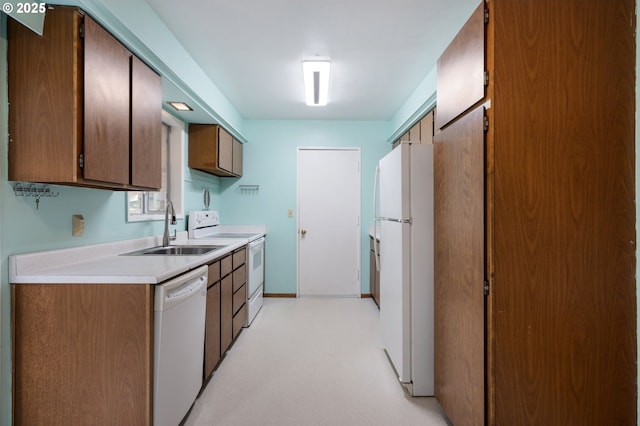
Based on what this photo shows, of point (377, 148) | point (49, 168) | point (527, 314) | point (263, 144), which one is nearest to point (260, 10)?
point (49, 168)

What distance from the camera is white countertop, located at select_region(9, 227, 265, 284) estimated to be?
1.43 metres

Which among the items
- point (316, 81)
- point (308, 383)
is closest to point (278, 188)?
point (316, 81)

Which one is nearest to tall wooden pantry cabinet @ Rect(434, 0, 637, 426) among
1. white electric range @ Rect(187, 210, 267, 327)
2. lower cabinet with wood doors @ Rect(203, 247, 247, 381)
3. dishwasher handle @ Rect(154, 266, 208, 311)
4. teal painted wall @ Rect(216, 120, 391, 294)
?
dishwasher handle @ Rect(154, 266, 208, 311)

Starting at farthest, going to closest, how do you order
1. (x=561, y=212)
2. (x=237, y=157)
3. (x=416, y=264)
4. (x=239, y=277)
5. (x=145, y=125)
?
1. (x=237, y=157)
2. (x=239, y=277)
3. (x=416, y=264)
4. (x=145, y=125)
5. (x=561, y=212)

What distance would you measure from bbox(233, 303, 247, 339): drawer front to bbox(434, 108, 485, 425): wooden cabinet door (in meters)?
1.76

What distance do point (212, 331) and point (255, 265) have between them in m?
1.45

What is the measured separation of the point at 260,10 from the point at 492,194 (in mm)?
1810

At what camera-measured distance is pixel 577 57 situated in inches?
51.8

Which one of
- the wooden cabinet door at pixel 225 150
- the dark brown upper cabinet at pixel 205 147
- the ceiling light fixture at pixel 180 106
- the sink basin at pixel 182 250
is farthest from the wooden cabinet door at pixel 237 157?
the sink basin at pixel 182 250

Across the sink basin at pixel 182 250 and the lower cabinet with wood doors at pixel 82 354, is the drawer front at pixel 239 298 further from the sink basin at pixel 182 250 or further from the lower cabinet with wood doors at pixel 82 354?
the lower cabinet with wood doors at pixel 82 354

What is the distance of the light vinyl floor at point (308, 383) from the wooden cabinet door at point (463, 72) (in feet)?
5.96

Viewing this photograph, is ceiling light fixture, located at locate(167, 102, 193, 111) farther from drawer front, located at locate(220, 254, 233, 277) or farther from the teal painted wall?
the teal painted wall

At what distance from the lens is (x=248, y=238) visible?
3.46 metres

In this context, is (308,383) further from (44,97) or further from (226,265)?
(44,97)
